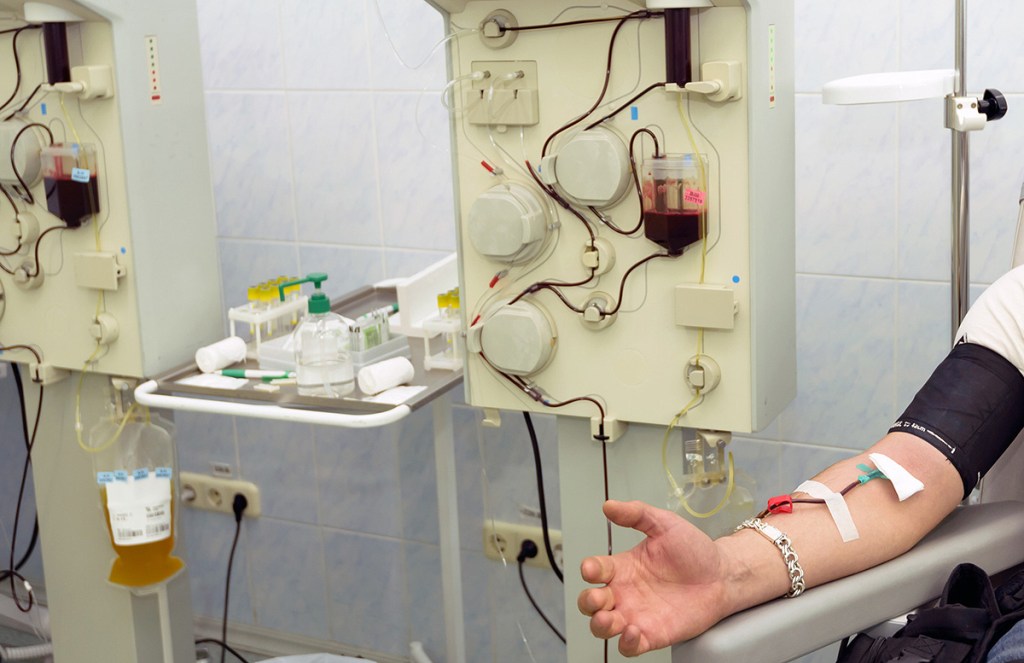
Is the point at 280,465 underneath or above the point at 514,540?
above

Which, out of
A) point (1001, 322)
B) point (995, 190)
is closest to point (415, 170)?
point (995, 190)

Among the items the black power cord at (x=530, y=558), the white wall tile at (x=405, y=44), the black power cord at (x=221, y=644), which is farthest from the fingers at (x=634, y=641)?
the black power cord at (x=221, y=644)

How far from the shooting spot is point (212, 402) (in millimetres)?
2100

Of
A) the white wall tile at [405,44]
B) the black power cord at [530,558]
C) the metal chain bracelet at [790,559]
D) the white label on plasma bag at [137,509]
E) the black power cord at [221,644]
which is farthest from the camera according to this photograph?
the black power cord at [221,644]

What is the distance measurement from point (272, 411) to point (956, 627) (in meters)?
1.14

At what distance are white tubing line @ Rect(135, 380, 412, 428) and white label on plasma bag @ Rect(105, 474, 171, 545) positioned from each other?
212 mm

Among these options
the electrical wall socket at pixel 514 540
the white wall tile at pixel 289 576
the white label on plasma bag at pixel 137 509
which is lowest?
the white wall tile at pixel 289 576

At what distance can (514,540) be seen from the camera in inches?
109

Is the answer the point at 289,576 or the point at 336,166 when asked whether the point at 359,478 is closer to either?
the point at 289,576

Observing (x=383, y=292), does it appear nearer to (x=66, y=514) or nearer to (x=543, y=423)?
(x=543, y=423)

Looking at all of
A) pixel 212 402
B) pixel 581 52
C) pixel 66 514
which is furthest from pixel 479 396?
pixel 66 514

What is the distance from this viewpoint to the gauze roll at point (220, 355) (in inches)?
89.5

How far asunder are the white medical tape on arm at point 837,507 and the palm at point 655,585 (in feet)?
0.62

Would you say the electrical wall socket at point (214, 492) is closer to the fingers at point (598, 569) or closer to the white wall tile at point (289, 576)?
the white wall tile at point (289, 576)
